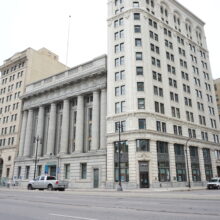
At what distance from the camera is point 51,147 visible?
174 feet

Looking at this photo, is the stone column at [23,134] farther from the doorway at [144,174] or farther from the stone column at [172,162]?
the stone column at [172,162]

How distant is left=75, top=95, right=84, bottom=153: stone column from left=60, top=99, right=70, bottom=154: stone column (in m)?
3.75

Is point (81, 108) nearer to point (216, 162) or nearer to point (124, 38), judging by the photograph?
point (124, 38)

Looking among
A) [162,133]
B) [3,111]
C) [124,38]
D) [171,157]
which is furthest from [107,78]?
[3,111]

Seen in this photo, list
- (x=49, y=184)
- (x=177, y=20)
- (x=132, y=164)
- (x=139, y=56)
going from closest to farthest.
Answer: (x=49, y=184) < (x=132, y=164) < (x=139, y=56) < (x=177, y=20)

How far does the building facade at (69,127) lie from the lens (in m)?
45.4

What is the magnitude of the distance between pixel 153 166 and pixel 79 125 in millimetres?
18594

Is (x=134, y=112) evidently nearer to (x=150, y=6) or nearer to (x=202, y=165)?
(x=202, y=165)

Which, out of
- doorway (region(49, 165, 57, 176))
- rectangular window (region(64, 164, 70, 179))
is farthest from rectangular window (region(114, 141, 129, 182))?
doorway (region(49, 165, 57, 176))

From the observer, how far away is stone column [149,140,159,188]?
123 feet

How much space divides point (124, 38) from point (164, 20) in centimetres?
1361

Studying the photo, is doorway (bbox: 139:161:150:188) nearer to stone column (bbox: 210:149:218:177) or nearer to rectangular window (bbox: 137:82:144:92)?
rectangular window (bbox: 137:82:144:92)

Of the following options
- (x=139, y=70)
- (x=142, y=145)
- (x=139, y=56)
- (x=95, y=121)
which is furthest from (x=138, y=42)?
(x=142, y=145)

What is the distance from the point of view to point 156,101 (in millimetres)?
43844
